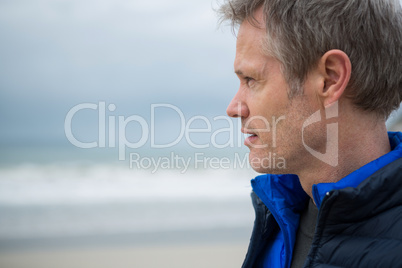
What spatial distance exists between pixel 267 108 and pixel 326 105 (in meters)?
0.24

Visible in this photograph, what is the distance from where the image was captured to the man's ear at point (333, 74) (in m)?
1.77

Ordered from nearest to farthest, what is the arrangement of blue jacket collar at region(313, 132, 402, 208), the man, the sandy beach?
the man → blue jacket collar at region(313, 132, 402, 208) → the sandy beach

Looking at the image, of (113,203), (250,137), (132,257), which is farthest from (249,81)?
(113,203)

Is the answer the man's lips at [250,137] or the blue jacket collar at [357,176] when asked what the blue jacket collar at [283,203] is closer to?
the blue jacket collar at [357,176]

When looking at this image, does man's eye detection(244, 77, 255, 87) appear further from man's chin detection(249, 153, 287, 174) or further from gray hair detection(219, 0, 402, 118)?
man's chin detection(249, 153, 287, 174)

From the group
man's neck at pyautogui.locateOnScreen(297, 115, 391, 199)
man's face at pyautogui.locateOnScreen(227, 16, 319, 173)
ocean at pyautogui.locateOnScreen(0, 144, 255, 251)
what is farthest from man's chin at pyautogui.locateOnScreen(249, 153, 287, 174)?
ocean at pyautogui.locateOnScreen(0, 144, 255, 251)

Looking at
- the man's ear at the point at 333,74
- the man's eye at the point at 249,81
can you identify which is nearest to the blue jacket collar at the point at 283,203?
the man's ear at the point at 333,74

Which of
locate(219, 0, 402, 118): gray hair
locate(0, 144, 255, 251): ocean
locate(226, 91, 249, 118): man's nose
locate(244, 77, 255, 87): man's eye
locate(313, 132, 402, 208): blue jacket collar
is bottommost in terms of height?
locate(0, 144, 255, 251): ocean

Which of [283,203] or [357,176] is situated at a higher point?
[357,176]

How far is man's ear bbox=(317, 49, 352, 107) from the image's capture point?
5.82 ft

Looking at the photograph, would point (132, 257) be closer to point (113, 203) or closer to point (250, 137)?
point (113, 203)

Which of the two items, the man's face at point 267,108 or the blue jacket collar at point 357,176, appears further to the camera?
the man's face at point 267,108

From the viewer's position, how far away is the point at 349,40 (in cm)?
176

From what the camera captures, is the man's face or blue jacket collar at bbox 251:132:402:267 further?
blue jacket collar at bbox 251:132:402:267
